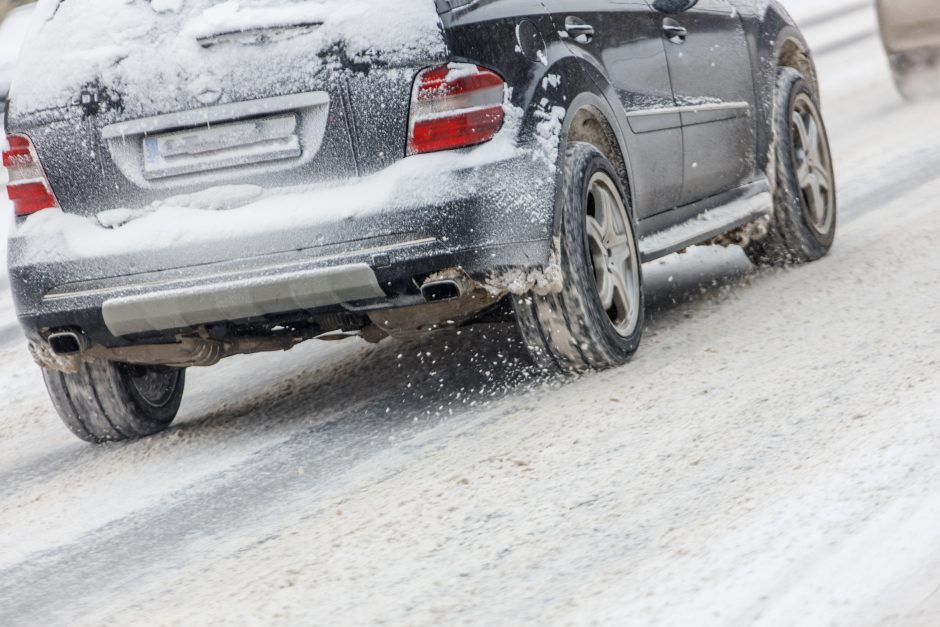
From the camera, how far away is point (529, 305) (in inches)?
215

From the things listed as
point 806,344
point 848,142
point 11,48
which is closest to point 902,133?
point 848,142

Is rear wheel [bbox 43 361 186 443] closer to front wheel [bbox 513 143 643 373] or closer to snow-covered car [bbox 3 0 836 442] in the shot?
snow-covered car [bbox 3 0 836 442]

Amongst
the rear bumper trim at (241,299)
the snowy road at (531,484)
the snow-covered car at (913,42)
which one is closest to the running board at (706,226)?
the snowy road at (531,484)

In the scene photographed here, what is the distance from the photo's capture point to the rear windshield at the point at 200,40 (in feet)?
16.6

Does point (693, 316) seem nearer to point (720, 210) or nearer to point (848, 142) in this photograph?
point (720, 210)

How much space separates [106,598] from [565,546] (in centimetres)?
113

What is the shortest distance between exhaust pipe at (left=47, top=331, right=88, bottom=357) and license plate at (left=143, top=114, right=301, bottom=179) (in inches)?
25.0

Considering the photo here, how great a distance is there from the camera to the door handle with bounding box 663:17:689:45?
6543 mm

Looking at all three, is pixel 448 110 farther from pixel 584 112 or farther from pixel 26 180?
pixel 26 180

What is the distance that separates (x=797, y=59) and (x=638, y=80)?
6.91ft

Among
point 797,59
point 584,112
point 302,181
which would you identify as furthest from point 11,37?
point 302,181

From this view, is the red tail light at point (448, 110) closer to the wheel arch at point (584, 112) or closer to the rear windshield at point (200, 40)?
the rear windshield at point (200, 40)

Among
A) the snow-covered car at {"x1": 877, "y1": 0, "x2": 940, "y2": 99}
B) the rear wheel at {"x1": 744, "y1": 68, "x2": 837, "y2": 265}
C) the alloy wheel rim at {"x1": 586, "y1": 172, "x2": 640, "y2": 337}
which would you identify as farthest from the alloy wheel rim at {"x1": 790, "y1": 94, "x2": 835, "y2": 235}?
the snow-covered car at {"x1": 877, "y1": 0, "x2": 940, "y2": 99}

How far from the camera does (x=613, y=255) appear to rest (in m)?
5.85
